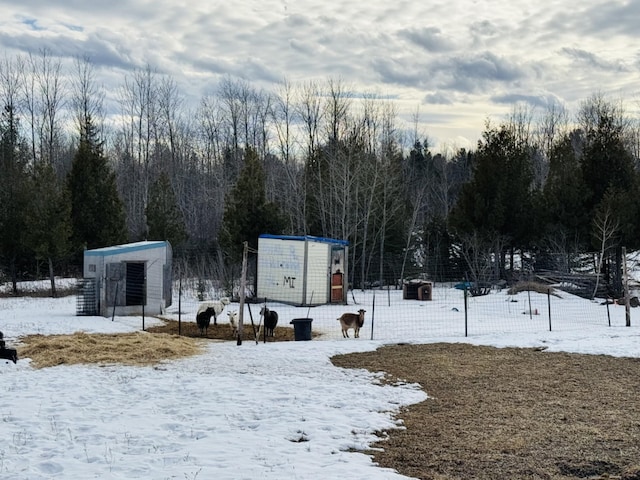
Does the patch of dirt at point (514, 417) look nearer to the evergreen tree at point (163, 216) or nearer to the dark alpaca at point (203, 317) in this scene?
the dark alpaca at point (203, 317)

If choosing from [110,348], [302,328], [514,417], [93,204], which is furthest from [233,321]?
[93,204]

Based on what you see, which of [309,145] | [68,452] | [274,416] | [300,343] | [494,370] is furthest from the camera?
[309,145]

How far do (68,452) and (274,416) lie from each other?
252 centimetres

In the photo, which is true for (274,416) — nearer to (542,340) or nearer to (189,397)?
(189,397)

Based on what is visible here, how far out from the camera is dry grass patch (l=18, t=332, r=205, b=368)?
11664 millimetres

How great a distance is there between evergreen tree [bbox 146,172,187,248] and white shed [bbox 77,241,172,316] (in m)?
11.8

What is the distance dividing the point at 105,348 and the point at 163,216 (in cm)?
2082

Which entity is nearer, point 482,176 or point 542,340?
point 542,340

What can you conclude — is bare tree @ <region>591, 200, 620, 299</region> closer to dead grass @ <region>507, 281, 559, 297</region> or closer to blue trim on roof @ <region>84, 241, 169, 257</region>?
dead grass @ <region>507, 281, 559, 297</region>

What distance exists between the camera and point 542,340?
1498cm

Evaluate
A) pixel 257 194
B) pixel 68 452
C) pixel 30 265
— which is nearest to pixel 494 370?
pixel 68 452

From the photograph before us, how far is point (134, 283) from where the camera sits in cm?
2038

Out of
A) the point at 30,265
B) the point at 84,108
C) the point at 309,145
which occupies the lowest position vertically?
the point at 30,265

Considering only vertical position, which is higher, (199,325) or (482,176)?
(482,176)
